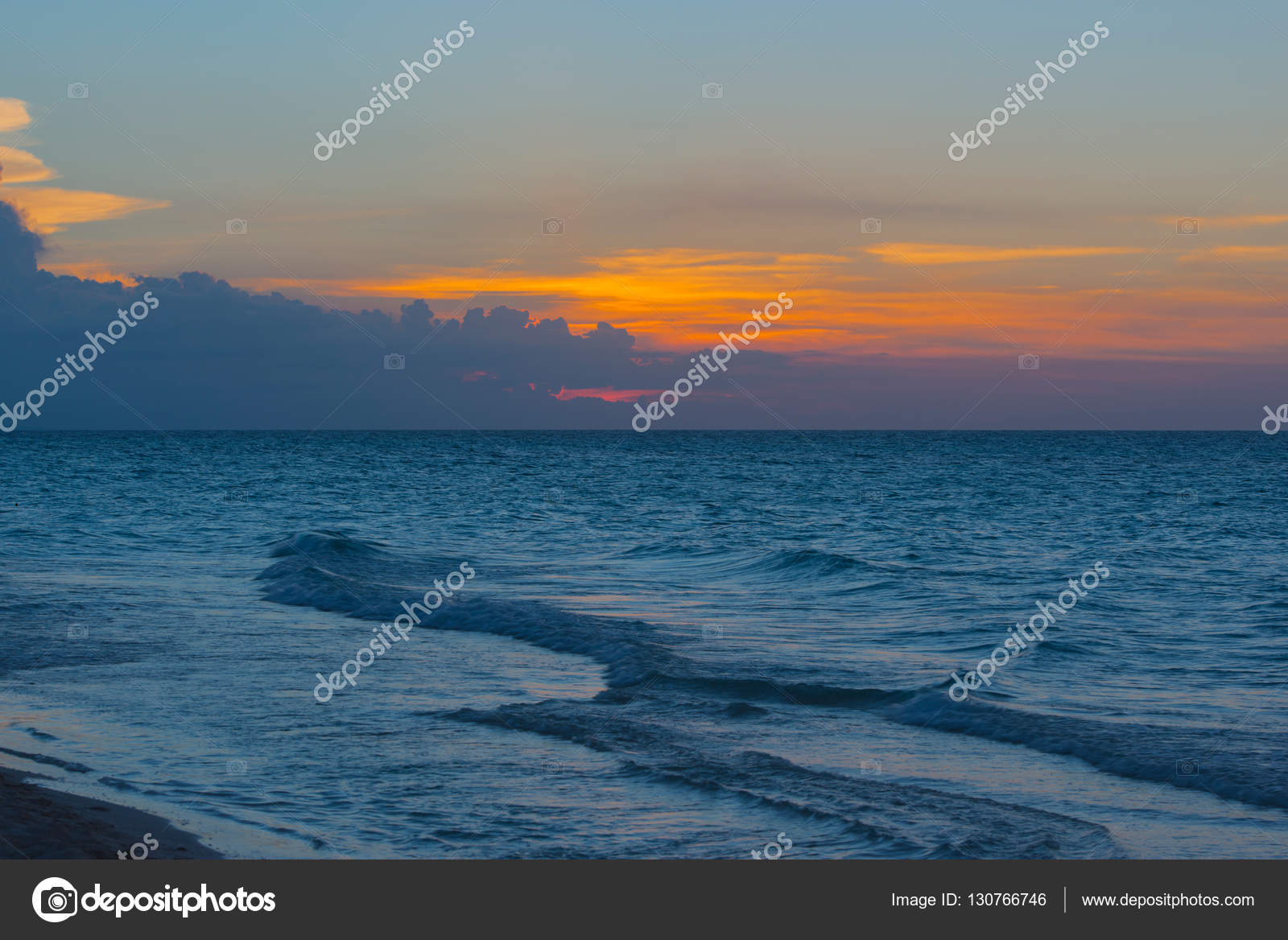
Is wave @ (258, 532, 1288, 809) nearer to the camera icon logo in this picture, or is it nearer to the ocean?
the ocean

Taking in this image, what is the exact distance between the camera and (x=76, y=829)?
7.85m

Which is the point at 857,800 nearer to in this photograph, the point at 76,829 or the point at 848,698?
the point at 848,698

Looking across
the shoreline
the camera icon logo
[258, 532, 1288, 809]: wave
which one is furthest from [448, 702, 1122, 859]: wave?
the camera icon logo

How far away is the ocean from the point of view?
8492 millimetres

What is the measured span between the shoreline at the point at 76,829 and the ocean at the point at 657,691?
226mm

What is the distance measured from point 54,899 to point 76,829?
69.5 inches

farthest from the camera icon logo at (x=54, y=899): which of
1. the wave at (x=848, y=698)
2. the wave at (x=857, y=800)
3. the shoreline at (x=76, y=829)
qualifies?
the wave at (x=848, y=698)

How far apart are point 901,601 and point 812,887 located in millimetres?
14748

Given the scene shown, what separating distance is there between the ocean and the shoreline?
23cm

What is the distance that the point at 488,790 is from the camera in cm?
910

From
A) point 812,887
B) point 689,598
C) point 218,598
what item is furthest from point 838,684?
point 218,598

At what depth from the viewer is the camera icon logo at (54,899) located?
20.2 feet

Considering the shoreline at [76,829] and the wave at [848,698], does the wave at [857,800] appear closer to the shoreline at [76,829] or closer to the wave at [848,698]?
the wave at [848,698]

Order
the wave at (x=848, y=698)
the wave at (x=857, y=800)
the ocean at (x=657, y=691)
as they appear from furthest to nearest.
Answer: the wave at (x=848, y=698) < the ocean at (x=657, y=691) < the wave at (x=857, y=800)
